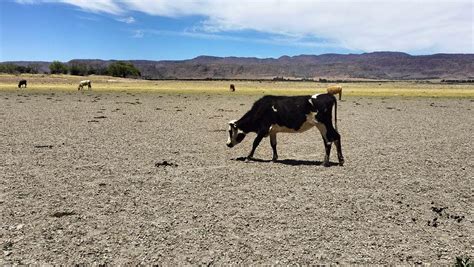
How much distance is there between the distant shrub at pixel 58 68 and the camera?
177 meters

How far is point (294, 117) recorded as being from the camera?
14.8 meters

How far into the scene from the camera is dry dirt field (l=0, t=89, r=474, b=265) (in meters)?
7.32

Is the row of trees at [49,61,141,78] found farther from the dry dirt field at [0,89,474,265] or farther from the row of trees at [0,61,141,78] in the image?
the dry dirt field at [0,89,474,265]

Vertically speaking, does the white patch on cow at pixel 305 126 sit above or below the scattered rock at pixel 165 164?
above

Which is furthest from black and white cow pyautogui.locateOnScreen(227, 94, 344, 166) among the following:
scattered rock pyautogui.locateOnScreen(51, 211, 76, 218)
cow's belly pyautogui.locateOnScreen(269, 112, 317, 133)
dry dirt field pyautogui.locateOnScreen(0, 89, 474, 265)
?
scattered rock pyautogui.locateOnScreen(51, 211, 76, 218)

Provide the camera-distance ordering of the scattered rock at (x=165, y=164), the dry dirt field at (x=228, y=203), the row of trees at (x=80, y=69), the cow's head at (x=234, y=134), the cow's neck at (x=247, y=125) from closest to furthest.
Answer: the dry dirt field at (x=228, y=203) → the scattered rock at (x=165, y=164) → the cow's neck at (x=247, y=125) → the cow's head at (x=234, y=134) → the row of trees at (x=80, y=69)

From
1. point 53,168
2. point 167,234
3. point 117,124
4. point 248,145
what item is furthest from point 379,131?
point 167,234

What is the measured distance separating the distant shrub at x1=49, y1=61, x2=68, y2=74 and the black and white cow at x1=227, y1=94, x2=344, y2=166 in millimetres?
176242

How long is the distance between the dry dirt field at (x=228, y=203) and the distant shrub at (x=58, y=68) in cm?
17070

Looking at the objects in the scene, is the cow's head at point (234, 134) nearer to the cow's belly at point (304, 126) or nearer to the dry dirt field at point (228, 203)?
the dry dirt field at point (228, 203)

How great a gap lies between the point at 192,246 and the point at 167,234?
2.36ft

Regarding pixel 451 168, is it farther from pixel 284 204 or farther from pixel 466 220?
pixel 284 204

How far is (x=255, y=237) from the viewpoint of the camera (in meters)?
7.92

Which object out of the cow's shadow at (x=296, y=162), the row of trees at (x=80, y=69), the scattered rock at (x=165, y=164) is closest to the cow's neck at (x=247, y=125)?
the cow's shadow at (x=296, y=162)
